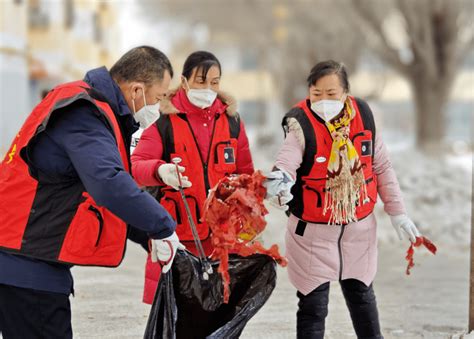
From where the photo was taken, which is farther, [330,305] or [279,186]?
[330,305]

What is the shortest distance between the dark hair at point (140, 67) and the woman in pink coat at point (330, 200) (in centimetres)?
104

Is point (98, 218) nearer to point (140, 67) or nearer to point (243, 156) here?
point (140, 67)

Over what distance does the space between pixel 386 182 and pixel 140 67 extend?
178 centimetres

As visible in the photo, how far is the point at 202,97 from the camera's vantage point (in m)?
4.72

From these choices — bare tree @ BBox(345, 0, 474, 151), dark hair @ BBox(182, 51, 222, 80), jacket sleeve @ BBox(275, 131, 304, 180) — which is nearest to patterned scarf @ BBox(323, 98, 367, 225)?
jacket sleeve @ BBox(275, 131, 304, 180)

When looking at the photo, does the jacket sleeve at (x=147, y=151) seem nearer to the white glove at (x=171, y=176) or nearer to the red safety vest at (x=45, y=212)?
the white glove at (x=171, y=176)

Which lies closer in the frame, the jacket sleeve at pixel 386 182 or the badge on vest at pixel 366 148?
the badge on vest at pixel 366 148

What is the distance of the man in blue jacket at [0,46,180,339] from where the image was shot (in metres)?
3.24

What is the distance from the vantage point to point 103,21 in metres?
45.7

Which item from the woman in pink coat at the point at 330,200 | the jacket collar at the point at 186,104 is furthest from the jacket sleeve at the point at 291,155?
the jacket collar at the point at 186,104

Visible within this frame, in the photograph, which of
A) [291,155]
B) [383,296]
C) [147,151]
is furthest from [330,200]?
[383,296]

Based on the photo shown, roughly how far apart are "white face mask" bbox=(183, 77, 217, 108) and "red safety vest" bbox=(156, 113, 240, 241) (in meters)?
0.10

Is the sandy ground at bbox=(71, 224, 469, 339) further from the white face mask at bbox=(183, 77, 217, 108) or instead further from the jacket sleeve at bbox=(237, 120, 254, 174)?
the white face mask at bbox=(183, 77, 217, 108)

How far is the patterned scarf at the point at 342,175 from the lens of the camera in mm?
4508
